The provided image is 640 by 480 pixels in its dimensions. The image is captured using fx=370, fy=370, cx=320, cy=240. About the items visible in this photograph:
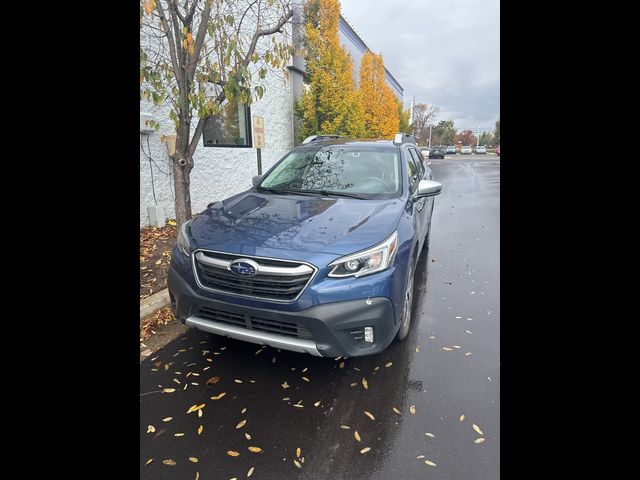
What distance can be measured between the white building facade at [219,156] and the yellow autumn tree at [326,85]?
1.48 feet

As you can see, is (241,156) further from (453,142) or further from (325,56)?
(453,142)

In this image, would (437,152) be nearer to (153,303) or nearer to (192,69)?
(192,69)

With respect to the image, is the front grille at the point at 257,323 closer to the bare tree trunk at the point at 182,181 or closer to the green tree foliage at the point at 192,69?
the green tree foliage at the point at 192,69

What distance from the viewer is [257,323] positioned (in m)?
2.51

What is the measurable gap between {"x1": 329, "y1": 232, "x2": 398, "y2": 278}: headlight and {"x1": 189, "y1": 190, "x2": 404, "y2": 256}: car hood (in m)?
0.05

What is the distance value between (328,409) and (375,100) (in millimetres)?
19389

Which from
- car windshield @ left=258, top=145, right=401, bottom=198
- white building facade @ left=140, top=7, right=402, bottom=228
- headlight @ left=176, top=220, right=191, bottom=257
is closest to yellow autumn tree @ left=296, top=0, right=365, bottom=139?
white building facade @ left=140, top=7, right=402, bottom=228

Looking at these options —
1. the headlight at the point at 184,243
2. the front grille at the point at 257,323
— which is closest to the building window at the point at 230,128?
the headlight at the point at 184,243

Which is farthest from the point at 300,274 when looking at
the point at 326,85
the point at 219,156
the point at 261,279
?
the point at 326,85
